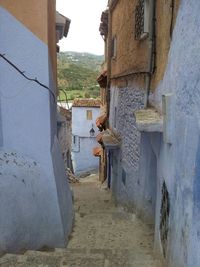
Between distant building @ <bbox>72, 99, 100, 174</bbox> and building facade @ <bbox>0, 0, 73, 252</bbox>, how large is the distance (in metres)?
26.6

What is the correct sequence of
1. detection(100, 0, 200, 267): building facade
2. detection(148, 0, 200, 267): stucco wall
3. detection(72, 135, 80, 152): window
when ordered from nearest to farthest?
1. detection(148, 0, 200, 267): stucco wall
2. detection(100, 0, 200, 267): building facade
3. detection(72, 135, 80, 152): window

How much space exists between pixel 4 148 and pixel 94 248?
2902 millimetres

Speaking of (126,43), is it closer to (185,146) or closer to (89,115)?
(185,146)

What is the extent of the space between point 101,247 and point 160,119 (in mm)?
3263

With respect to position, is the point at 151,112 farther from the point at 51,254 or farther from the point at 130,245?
the point at 51,254

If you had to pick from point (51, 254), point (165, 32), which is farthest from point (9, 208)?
point (165, 32)

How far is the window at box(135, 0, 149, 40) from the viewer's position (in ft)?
27.8

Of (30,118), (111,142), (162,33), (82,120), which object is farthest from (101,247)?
(82,120)

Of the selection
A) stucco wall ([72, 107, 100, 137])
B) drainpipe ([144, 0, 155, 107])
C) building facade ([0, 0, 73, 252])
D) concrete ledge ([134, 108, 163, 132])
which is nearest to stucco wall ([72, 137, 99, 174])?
stucco wall ([72, 107, 100, 137])

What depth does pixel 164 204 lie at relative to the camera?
18.8 ft

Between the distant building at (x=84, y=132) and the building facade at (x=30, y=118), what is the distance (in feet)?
87.2

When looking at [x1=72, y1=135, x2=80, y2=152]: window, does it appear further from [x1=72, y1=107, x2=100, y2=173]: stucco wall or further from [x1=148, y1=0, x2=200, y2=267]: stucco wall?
[x1=148, y1=0, x2=200, y2=267]: stucco wall

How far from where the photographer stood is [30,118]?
22.4 ft

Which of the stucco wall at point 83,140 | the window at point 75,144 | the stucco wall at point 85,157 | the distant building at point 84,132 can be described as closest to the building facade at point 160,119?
the distant building at point 84,132
